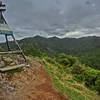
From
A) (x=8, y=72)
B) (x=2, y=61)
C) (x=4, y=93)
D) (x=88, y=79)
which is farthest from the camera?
(x=88, y=79)

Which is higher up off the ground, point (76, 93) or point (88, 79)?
point (76, 93)

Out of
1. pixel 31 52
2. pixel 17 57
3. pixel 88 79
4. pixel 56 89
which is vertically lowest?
pixel 88 79

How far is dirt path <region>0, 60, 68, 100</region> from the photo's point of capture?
13.8 meters

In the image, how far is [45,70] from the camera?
1842cm

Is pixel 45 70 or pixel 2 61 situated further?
pixel 45 70

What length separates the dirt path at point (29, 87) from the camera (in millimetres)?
13812

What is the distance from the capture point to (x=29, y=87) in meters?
14.9

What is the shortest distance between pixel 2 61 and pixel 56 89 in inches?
131

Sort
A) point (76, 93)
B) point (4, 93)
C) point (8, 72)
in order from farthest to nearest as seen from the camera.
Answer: point (76, 93) < point (8, 72) < point (4, 93)

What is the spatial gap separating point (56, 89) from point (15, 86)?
9.16ft

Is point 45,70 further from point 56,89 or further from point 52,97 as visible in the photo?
point 52,97

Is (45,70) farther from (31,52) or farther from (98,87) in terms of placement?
(31,52)

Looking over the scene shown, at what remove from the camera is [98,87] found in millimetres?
25062

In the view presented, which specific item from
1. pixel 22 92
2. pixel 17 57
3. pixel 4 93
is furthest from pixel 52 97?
pixel 17 57
